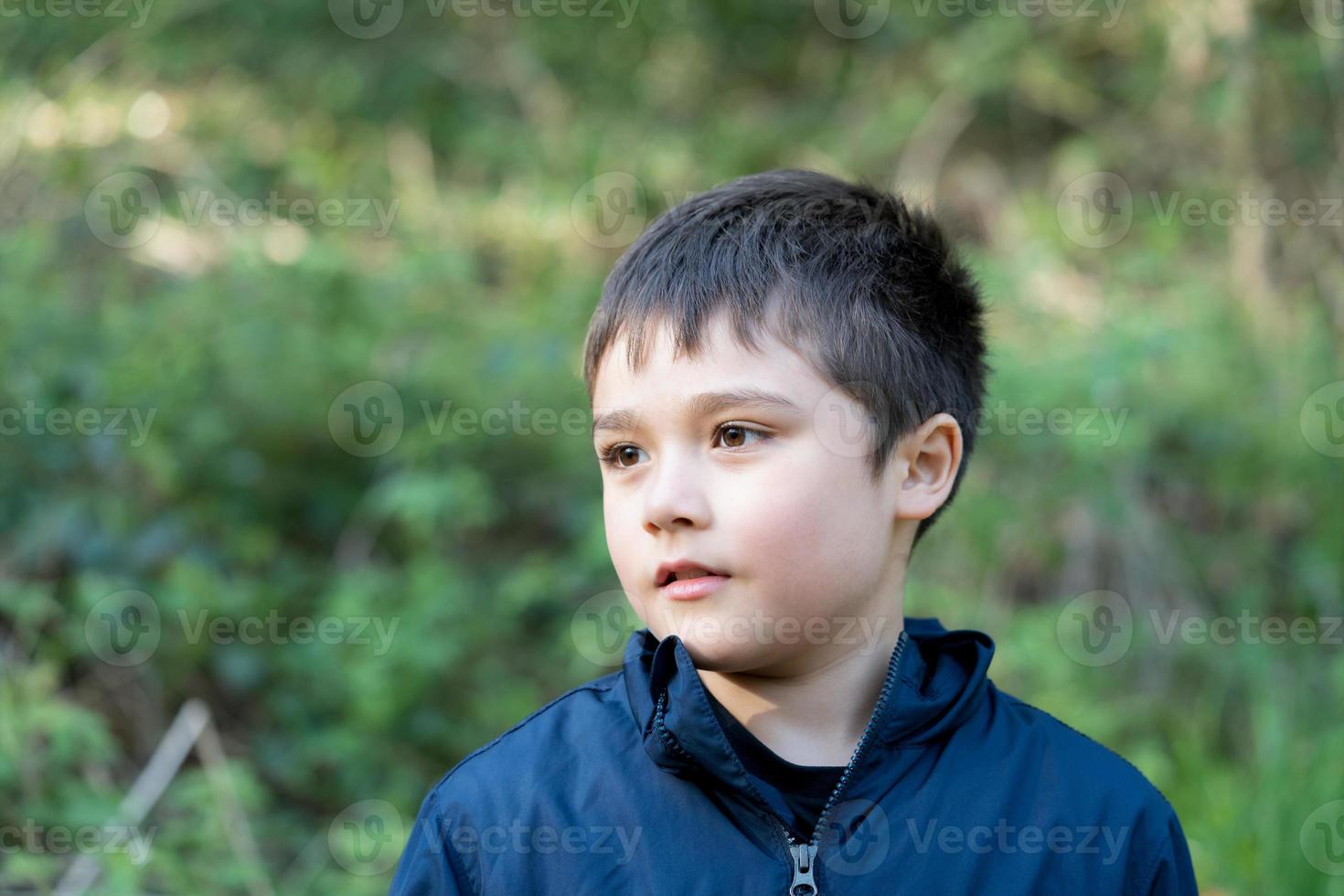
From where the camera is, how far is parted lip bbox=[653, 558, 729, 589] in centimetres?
151

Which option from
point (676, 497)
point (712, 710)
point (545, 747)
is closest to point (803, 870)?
point (712, 710)

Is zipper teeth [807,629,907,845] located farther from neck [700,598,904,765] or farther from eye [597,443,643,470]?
eye [597,443,643,470]

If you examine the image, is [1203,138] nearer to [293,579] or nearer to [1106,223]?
[1106,223]

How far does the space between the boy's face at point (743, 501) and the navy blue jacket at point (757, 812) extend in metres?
0.09

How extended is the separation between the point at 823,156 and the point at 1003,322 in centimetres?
186

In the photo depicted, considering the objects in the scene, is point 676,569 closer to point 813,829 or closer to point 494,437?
point 813,829

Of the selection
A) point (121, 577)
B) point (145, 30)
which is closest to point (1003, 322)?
point (121, 577)

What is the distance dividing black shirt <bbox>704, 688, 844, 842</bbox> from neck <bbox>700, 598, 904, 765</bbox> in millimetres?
54

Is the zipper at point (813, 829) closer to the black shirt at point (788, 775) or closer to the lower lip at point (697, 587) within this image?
the black shirt at point (788, 775)

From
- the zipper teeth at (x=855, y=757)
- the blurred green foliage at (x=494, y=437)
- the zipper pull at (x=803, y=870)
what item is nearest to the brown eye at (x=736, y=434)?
the zipper teeth at (x=855, y=757)

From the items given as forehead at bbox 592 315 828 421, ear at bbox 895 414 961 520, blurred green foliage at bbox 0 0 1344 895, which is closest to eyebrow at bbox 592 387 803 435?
forehead at bbox 592 315 828 421

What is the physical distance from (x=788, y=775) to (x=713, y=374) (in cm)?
53

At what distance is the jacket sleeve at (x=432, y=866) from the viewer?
1.50 metres

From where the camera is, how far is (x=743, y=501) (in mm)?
1509
